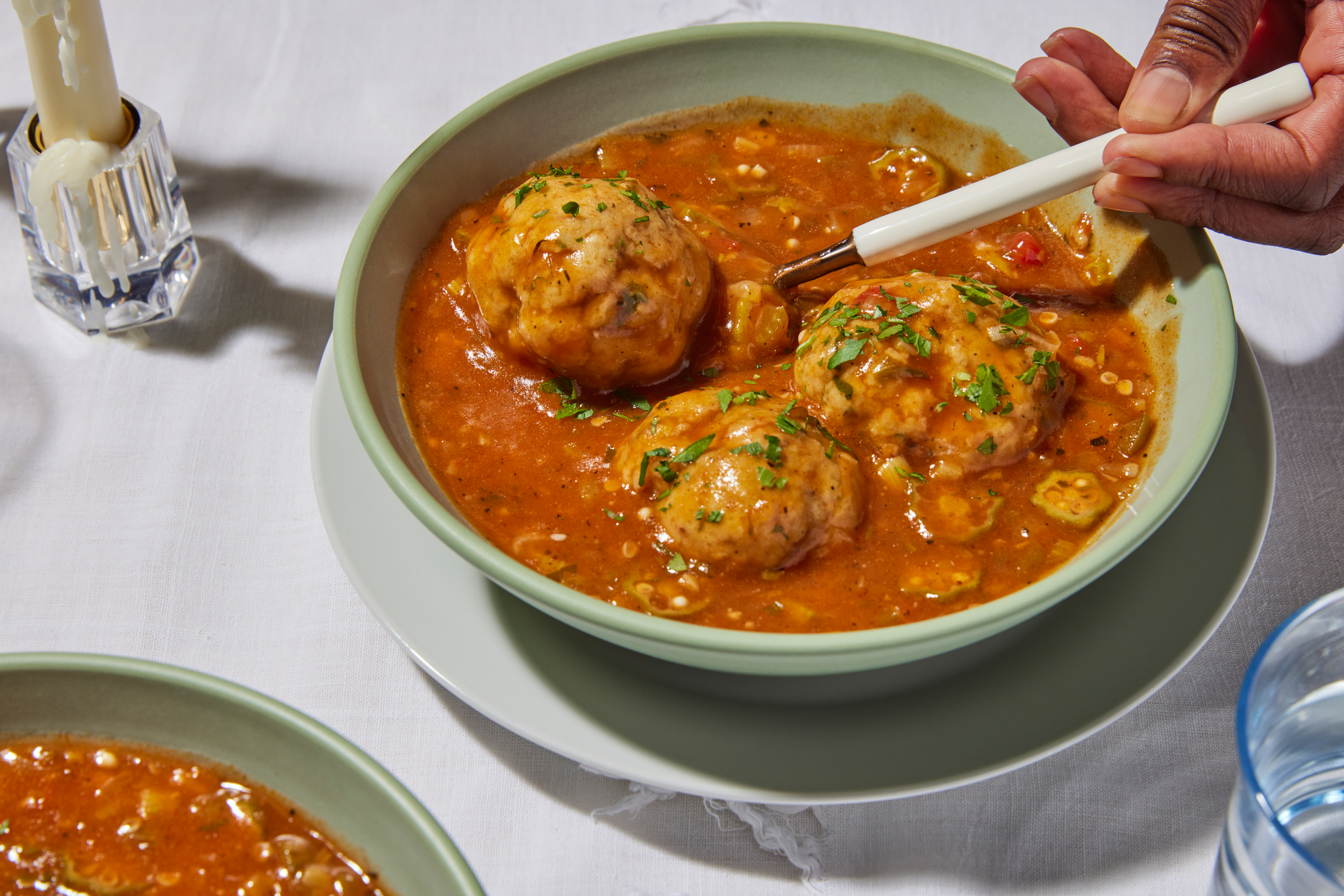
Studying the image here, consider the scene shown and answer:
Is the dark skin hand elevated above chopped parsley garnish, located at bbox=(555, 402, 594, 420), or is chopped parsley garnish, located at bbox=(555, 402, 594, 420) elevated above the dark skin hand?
the dark skin hand

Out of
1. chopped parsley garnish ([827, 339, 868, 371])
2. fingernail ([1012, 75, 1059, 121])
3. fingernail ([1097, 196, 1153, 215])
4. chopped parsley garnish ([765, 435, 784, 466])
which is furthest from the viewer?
fingernail ([1012, 75, 1059, 121])

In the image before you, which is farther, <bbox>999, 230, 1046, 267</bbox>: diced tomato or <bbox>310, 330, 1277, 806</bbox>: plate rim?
<bbox>999, 230, 1046, 267</bbox>: diced tomato

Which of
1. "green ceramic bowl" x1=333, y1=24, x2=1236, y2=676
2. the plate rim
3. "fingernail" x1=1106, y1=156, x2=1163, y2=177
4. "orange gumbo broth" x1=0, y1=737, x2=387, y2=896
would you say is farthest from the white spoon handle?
"orange gumbo broth" x1=0, y1=737, x2=387, y2=896

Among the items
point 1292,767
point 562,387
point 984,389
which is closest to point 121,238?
point 562,387

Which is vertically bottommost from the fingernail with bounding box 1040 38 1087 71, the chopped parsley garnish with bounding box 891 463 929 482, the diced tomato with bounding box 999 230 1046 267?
the chopped parsley garnish with bounding box 891 463 929 482

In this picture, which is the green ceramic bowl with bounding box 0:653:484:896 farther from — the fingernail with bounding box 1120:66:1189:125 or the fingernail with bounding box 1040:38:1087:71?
the fingernail with bounding box 1040:38:1087:71

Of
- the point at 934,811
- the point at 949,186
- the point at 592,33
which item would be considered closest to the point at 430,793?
the point at 934,811

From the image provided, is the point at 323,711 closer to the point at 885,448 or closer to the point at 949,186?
the point at 885,448
